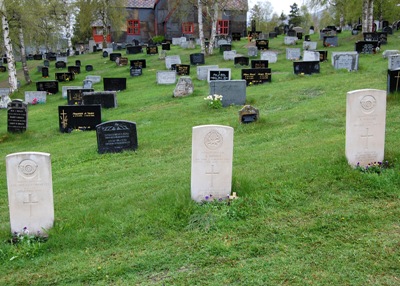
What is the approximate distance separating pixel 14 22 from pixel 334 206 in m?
27.3

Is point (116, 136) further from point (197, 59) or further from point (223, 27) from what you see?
point (223, 27)

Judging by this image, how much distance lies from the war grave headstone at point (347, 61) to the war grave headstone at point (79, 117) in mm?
11270

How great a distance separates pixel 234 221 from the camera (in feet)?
19.0

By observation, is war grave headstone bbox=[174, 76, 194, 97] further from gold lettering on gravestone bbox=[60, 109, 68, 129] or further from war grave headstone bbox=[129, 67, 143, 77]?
war grave headstone bbox=[129, 67, 143, 77]

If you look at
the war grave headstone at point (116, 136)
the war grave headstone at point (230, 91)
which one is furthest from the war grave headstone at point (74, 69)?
the war grave headstone at point (116, 136)

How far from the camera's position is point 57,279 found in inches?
192

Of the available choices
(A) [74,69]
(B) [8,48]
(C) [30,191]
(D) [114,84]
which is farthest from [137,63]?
(C) [30,191]

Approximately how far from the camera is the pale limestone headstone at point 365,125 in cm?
671

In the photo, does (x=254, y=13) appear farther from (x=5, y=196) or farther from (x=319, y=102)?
(x=5, y=196)

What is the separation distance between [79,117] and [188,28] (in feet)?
140

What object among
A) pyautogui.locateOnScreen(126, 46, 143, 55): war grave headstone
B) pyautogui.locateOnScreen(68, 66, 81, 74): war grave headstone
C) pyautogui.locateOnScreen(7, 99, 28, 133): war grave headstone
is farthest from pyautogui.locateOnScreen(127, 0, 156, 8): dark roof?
pyautogui.locateOnScreen(7, 99, 28, 133): war grave headstone

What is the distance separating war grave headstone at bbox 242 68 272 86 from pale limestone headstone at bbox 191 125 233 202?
13.8 metres

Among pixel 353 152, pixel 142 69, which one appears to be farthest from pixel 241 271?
pixel 142 69

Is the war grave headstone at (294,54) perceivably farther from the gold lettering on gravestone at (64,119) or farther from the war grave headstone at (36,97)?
the gold lettering on gravestone at (64,119)
